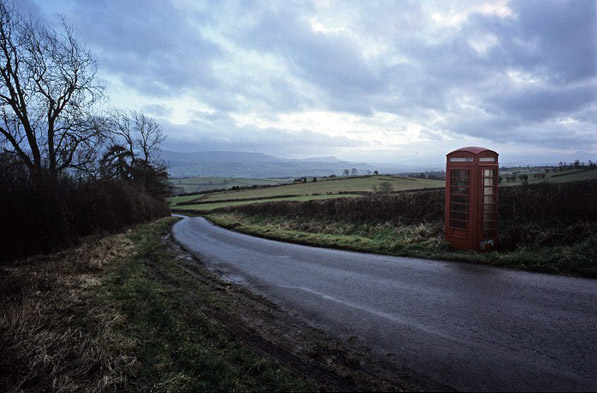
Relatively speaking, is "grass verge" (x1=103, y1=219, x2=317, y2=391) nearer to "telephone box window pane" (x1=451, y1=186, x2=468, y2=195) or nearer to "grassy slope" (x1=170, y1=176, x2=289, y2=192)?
"telephone box window pane" (x1=451, y1=186, x2=468, y2=195)

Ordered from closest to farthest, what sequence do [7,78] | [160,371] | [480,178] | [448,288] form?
[160,371], [448,288], [480,178], [7,78]

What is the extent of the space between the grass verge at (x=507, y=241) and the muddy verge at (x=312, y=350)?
540 centimetres

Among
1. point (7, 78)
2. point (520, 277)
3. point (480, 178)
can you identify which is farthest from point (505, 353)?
point (7, 78)

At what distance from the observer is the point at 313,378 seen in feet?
10.8

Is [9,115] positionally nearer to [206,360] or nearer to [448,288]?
[206,360]

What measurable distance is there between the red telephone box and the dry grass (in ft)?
29.3

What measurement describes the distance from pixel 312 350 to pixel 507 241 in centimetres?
789

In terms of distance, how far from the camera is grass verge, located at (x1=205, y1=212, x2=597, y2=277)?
6.64m

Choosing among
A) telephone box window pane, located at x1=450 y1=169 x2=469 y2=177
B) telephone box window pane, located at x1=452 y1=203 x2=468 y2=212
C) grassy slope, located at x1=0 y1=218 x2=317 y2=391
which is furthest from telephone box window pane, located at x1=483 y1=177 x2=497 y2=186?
grassy slope, located at x1=0 y1=218 x2=317 y2=391

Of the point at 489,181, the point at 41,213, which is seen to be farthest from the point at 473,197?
the point at 41,213

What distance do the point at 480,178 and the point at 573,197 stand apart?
10.9 feet

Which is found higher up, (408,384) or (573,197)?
(573,197)

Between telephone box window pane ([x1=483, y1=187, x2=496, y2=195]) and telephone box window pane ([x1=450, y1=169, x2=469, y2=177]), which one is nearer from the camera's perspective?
Answer: telephone box window pane ([x1=483, y1=187, x2=496, y2=195])

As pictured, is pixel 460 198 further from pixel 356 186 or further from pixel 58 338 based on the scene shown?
pixel 356 186
